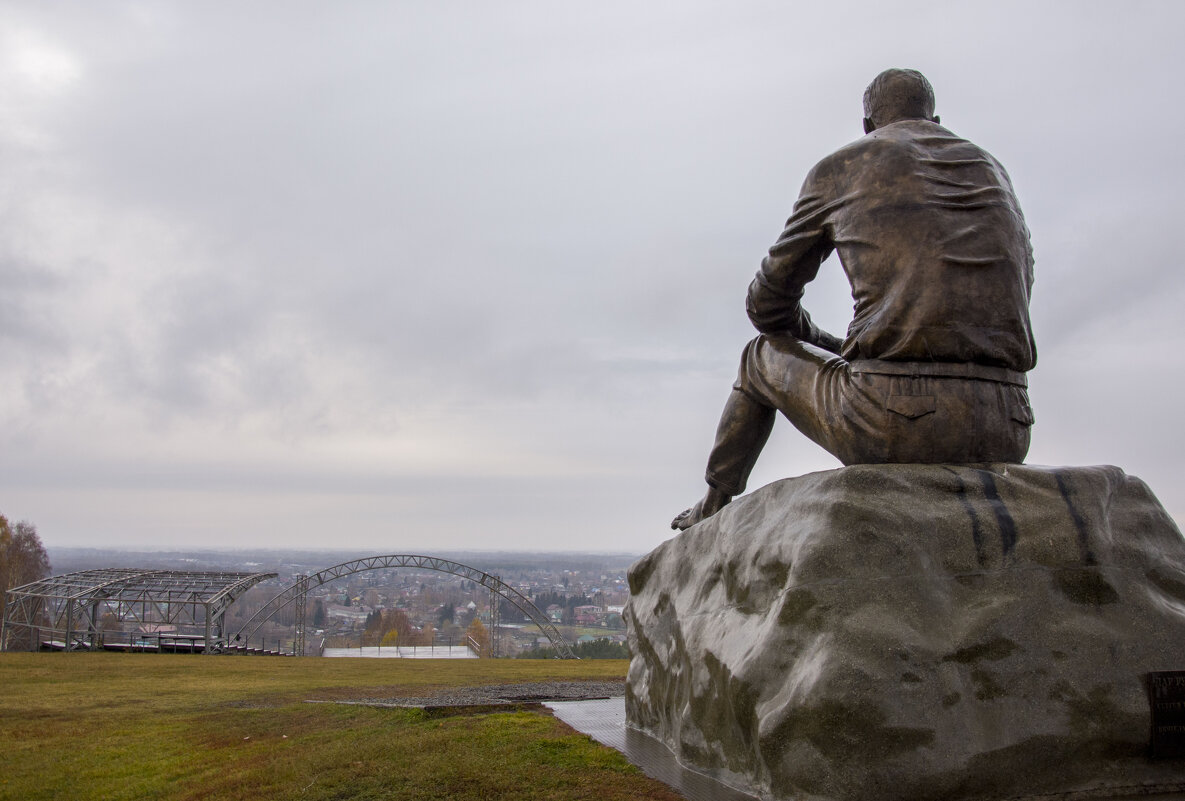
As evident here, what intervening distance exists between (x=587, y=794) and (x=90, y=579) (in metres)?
34.5

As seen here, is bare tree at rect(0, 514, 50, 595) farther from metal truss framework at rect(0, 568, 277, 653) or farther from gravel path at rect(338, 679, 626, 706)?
gravel path at rect(338, 679, 626, 706)

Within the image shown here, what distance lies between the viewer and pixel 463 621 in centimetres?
6731

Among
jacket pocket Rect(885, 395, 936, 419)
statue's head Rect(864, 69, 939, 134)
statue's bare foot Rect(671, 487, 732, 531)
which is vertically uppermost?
statue's head Rect(864, 69, 939, 134)

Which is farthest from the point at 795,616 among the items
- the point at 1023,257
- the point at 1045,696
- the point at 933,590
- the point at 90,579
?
the point at 90,579

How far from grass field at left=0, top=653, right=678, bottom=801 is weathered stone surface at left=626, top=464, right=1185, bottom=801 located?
3.42ft

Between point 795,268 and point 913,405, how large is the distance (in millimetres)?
1342

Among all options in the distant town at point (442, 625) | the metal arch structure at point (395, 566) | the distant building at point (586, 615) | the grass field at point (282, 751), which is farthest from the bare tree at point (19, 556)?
the grass field at point (282, 751)

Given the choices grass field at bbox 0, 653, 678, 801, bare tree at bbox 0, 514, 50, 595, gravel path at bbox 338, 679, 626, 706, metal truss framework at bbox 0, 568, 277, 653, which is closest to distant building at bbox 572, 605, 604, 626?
metal truss framework at bbox 0, 568, 277, 653

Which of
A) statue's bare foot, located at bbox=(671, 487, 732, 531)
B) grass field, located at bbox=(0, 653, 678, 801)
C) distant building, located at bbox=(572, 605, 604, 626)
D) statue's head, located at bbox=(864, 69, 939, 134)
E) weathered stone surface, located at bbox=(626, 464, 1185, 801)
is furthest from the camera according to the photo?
distant building, located at bbox=(572, 605, 604, 626)

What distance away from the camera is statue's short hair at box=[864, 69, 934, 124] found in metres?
5.36

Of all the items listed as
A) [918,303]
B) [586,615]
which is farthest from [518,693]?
[586,615]

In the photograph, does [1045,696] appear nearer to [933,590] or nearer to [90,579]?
[933,590]

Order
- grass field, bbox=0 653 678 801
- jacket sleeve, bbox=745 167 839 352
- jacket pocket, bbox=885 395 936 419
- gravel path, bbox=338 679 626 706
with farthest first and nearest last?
gravel path, bbox=338 679 626 706, jacket sleeve, bbox=745 167 839 352, grass field, bbox=0 653 678 801, jacket pocket, bbox=885 395 936 419

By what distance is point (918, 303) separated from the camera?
4.52 meters
